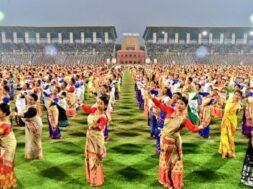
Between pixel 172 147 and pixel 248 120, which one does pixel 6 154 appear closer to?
pixel 172 147

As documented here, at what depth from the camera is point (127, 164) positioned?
6.79 m

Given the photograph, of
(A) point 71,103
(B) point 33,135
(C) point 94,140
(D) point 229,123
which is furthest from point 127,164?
(A) point 71,103

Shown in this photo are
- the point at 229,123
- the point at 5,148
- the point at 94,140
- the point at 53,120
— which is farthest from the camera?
the point at 53,120

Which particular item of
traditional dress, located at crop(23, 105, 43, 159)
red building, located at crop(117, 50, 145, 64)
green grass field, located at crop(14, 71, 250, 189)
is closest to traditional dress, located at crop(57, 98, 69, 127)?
green grass field, located at crop(14, 71, 250, 189)

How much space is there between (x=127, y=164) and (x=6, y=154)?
8.65 feet

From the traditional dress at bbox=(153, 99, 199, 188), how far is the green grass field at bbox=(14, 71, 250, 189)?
501 millimetres

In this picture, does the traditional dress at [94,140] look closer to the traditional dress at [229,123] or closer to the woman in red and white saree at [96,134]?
the woman in red and white saree at [96,134]

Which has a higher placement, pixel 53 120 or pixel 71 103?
pixel 71 103

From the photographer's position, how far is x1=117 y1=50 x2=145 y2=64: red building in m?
67.6

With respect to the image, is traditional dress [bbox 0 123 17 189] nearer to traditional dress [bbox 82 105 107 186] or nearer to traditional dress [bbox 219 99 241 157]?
traditional dress [bbox 82 105 107 186]

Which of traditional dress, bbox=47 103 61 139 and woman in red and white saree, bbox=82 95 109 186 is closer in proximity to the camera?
woman in red and white saree, bbox=82 95 109 186

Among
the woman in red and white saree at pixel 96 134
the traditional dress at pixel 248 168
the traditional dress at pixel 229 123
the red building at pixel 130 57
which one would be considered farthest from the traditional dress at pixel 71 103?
the red building at pixel 130 57

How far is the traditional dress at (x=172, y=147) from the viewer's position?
16.6ft

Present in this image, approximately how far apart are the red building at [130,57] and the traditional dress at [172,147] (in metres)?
62.9
